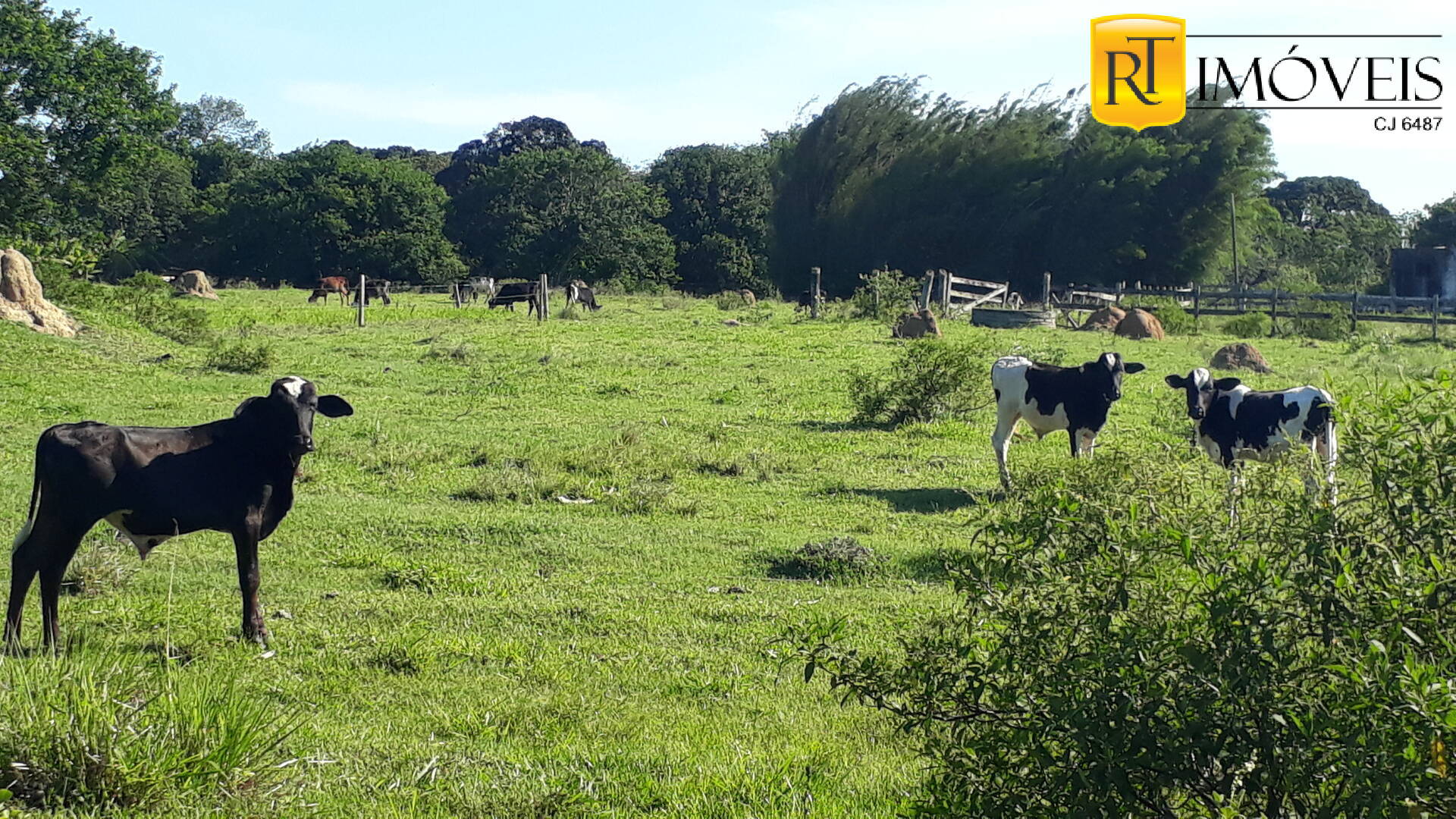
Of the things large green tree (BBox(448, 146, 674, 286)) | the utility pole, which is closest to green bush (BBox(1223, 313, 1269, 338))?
the utility pole

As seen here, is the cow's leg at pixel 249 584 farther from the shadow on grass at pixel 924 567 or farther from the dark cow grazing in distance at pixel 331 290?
the dark cow grazing in distance at pixel 331 290

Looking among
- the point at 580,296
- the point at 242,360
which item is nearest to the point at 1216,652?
the point at 242,360

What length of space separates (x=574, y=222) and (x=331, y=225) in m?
11.7

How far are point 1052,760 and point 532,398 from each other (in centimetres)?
1609

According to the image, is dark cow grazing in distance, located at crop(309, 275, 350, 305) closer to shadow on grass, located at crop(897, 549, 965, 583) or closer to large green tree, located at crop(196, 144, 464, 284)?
large green tree, located at crop(196, 144, 464, 284)

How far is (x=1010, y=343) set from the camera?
2803 cm

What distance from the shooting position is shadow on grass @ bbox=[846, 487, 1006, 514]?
39.9 ft

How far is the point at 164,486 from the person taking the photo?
732 cm

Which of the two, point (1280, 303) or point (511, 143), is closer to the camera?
point (1280, 303)

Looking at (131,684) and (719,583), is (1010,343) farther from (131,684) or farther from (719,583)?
(131,684)

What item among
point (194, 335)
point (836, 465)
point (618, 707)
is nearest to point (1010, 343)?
point (836, 465)

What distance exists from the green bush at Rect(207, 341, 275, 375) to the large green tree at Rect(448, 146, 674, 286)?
4235 cm

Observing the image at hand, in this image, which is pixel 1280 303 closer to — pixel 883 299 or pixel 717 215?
pixel 883 299

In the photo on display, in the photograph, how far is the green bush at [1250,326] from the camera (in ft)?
119
